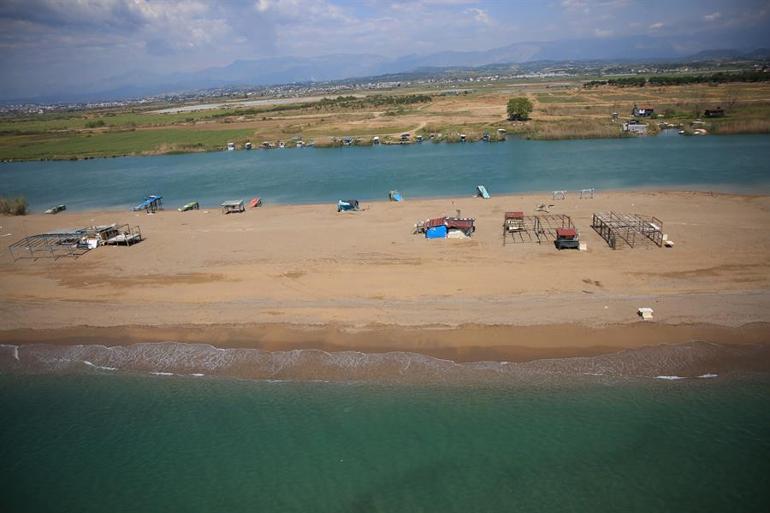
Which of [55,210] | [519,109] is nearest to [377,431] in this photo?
[55,210]

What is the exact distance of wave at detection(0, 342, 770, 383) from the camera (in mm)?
17109

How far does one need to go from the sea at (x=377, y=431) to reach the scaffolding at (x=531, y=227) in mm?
10918

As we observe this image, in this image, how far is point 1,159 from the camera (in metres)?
77.6

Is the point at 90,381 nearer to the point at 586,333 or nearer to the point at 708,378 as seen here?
the point at 586,333

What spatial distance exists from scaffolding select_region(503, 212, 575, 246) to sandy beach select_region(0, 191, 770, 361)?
77 centimetres

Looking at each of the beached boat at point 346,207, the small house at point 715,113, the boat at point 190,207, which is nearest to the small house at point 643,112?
the small house at point 715,113

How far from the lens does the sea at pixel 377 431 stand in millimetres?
13625

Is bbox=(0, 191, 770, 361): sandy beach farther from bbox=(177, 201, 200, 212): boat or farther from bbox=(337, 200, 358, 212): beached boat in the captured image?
bbox=(177, 201, 200, 212): boat

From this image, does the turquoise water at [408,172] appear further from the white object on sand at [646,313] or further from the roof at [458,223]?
the white object on sand at [646,313]

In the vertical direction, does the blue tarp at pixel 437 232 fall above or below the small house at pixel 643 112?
below

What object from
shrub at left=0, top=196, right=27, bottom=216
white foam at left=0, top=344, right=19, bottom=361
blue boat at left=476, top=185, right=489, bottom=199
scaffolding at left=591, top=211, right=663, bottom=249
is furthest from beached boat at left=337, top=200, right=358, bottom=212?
shrub at left=0, top=196, right=27, bottom=216

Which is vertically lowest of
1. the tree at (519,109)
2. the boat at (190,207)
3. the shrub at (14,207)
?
the boat at (190,207)

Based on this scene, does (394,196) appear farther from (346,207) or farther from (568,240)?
(568,240)

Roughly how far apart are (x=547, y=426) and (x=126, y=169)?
65.8 m
